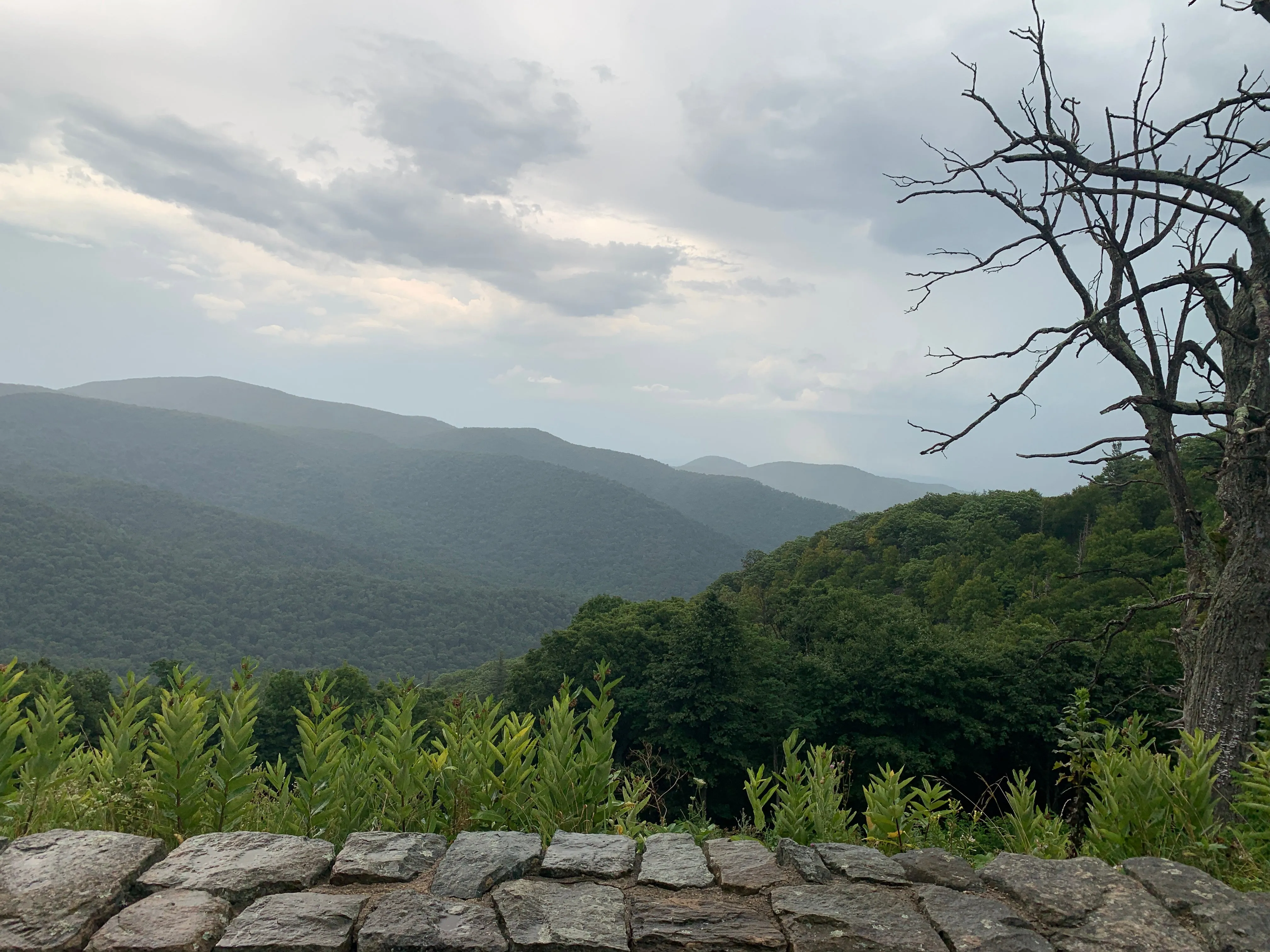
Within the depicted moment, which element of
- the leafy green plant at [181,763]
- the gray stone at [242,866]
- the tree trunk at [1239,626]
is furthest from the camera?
the tree trunk at [1239,626]

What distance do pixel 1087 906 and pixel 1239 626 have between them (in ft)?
10.0

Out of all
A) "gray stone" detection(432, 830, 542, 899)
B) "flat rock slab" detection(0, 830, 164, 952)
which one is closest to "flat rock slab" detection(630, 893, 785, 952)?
"gray stone" detection(432, 830, 542, 899)

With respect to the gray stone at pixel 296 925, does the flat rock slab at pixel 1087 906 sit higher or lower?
higher

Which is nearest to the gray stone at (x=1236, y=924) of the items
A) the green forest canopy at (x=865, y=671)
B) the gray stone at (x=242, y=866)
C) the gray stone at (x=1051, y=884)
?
the gray stone at (x=1051, y=884)

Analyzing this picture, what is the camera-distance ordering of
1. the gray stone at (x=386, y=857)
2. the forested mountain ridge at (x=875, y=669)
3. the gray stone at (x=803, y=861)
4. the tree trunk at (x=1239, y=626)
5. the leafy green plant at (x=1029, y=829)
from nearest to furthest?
the gray stone at (x=386, y=857)
the gray stone at (x=803, y=861)
the leafy green plant at (x=1029, y=829)
the tree trunk at (x=1239, y=626)
the forested mountain ridge at (x=875, y=669)

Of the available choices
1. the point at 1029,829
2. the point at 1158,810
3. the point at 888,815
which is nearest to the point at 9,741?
the point at 888,815

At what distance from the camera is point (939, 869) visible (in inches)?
104

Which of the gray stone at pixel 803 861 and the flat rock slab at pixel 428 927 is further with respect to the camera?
the gray stone at pixel 803 861

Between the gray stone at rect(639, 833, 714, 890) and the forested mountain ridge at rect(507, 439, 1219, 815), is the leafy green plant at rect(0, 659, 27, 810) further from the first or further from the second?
the forested mountain ridge at rect(507, 439, 1219, 815)

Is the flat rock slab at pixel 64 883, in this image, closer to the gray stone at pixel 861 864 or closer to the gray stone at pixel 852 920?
the gray stone at pixel 852 920

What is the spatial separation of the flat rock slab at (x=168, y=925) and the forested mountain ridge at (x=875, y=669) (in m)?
19.1

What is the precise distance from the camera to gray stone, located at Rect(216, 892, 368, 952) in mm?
1996

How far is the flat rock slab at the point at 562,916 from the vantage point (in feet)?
6.77

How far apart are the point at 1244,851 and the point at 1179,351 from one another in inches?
148
